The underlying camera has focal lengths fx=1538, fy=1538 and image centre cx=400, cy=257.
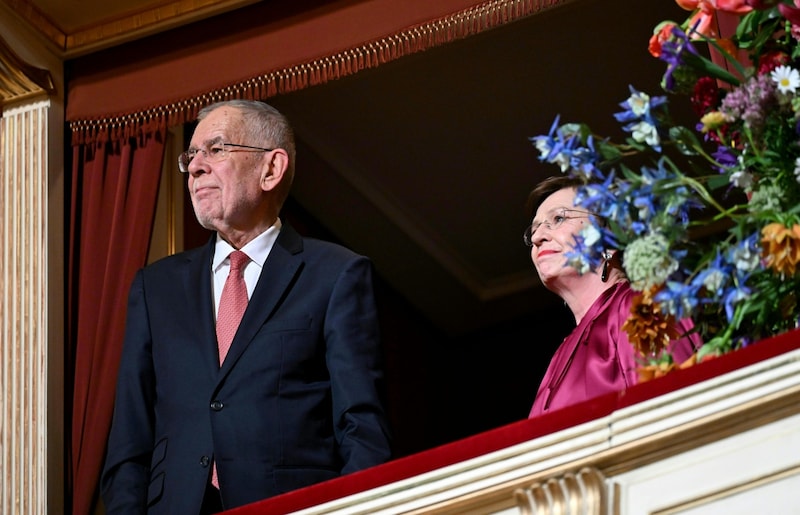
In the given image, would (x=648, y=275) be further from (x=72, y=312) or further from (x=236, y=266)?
(x=72, y=312)

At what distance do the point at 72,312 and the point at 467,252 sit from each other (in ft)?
7.72

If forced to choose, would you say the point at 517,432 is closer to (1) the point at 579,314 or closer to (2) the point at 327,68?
(1) the point at 579,314

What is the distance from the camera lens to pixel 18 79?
4453 millimetres

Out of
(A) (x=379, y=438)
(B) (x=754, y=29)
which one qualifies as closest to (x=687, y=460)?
(B) (x=754, y=29)

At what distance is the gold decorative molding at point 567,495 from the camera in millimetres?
2090

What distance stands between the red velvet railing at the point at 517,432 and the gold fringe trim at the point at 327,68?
6.27ft

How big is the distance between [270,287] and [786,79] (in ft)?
4.39

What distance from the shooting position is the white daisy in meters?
Answer: 2.37

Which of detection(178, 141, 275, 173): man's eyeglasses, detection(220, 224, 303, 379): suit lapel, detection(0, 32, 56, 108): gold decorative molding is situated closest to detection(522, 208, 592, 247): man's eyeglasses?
detection(220, 224, 303, 379): suit lapel

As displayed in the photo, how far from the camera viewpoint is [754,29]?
8.66 feet

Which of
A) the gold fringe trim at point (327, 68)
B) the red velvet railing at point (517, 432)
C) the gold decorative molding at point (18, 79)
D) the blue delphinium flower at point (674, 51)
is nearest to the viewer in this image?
the red velvet railing at point (517, 432)

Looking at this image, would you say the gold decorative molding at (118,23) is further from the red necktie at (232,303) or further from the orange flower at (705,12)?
the orange flower at (705,12)

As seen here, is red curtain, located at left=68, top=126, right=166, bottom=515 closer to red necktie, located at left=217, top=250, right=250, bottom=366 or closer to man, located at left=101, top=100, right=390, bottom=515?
man, located at left=101, top=100, right=390, bottom=515

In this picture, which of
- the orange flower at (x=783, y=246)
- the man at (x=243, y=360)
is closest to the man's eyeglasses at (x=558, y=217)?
the man at (x=243, y=360)
